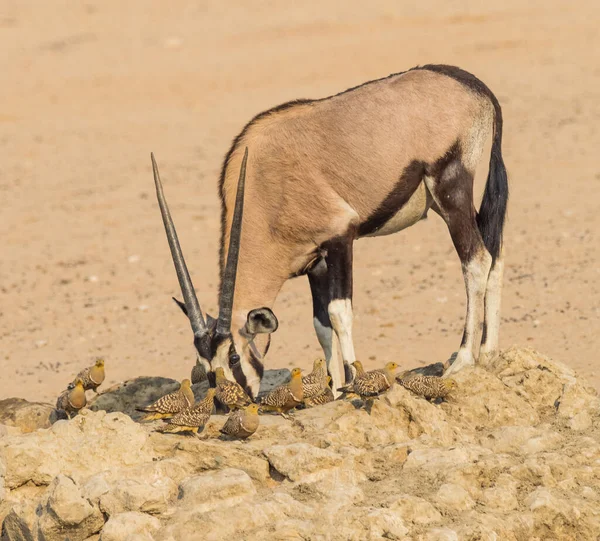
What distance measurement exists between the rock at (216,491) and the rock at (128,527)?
0.29 meters

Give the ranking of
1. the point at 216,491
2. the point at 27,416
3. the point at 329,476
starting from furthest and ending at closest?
the point at 27,416, the point at 329,476, the point at 216,491

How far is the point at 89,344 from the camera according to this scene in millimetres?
15188

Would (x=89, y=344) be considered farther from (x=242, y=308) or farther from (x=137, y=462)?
(x=137, y=462)

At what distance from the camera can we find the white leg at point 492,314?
10398 mm

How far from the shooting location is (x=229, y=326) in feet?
31.9

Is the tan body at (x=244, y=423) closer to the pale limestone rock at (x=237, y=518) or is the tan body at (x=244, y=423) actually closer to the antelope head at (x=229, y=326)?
the pale limestone rock at (x=237, y=518)

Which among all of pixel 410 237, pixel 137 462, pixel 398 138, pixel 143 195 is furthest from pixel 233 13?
→ pixel 137 462

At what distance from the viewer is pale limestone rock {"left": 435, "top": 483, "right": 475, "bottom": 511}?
7.79m

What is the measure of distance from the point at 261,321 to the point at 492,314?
6.72 ft

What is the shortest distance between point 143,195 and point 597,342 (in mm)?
11753

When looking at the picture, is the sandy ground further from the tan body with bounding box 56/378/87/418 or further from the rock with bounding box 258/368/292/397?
the tan body with bounding box 56/378/87/418

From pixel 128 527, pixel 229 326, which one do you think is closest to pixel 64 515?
pixel 128 527

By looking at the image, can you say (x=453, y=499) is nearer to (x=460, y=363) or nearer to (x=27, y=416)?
(x=460, y=363)

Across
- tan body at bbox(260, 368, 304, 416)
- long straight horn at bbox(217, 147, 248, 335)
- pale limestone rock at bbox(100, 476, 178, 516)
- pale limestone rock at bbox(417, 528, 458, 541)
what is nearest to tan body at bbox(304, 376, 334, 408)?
tan body at bbox(260, 368, 304, 416)
